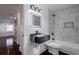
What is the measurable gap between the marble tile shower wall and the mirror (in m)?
0.36

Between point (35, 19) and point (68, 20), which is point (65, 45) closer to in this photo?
point (68, 20)

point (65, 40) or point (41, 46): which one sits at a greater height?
point (65, 40)

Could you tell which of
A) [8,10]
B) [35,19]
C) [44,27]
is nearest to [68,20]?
[44,27]

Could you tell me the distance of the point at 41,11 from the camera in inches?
58.7

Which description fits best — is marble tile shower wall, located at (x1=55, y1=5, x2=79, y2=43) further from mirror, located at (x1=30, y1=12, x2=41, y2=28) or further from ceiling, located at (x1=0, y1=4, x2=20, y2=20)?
ceiling, located at (x1=0, y1=4, x2=20, y2=20)

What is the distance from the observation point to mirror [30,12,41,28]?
4.73 feet

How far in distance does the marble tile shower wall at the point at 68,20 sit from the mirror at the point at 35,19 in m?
0.36

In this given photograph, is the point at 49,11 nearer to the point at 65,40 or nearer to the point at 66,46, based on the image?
the point at 65,40

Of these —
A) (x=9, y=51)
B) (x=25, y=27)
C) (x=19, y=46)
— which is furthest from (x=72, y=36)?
(x=9, y=51)

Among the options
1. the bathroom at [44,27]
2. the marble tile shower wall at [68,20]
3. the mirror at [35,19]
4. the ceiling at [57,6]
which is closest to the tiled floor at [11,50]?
the bathroom at [44,27]

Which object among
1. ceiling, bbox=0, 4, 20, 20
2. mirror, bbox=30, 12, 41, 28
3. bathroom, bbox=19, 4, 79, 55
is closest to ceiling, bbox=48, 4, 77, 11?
bathroom, bbox=19, 4, 79, 55

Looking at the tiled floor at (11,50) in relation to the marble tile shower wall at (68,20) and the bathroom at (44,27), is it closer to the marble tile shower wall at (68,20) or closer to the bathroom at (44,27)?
the bathroom at (44,27)

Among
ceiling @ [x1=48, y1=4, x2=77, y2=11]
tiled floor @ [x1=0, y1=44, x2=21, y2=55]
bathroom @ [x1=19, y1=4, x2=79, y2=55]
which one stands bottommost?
tiled floor @ [x1=0, y1=44, x2=21, y2=55]
